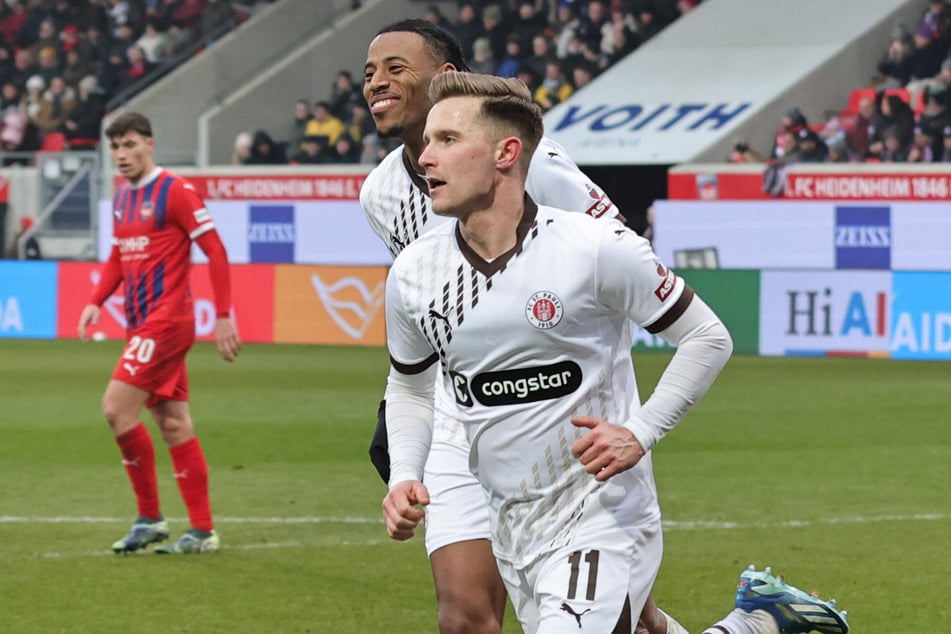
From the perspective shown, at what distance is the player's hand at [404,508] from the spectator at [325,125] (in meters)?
24.7

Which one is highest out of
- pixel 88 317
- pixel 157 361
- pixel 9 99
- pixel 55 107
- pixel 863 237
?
pixel 157 361

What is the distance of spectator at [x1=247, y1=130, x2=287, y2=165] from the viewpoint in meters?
29.2

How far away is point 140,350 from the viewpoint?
8992mm

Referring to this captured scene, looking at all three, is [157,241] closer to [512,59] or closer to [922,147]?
[922,147]

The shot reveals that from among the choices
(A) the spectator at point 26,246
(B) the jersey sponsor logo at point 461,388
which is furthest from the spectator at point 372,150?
(B) the jersey sponsor logo at point 461,388

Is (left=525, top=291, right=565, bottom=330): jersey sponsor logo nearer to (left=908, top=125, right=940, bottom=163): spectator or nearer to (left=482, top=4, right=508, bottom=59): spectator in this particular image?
(left=908, top=125, right=940, bottom=163): spectator

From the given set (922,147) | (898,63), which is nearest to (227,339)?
(922,147)

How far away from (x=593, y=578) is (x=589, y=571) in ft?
0.07

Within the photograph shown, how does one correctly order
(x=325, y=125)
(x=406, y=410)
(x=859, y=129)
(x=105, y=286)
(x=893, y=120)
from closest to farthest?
(x=406, y=410) < (x=105, y=286) < (x=893, y=120) < (x=859, y=129) < (x=325, y=125)

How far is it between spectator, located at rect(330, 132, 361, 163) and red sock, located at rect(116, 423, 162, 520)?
64.0 feet

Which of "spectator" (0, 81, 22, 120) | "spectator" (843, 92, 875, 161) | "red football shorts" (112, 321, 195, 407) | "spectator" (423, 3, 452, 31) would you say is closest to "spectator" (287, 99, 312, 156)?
"spectator" (423, 3, 452, 31)

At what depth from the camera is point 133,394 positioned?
29.5 ft

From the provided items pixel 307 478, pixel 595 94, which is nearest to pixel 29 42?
pixel 595 94

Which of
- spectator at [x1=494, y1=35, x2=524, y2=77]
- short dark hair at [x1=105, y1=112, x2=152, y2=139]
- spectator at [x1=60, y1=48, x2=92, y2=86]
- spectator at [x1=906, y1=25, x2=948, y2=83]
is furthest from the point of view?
spectator at [x1=60, y1=48, x2=92, y2=86]
